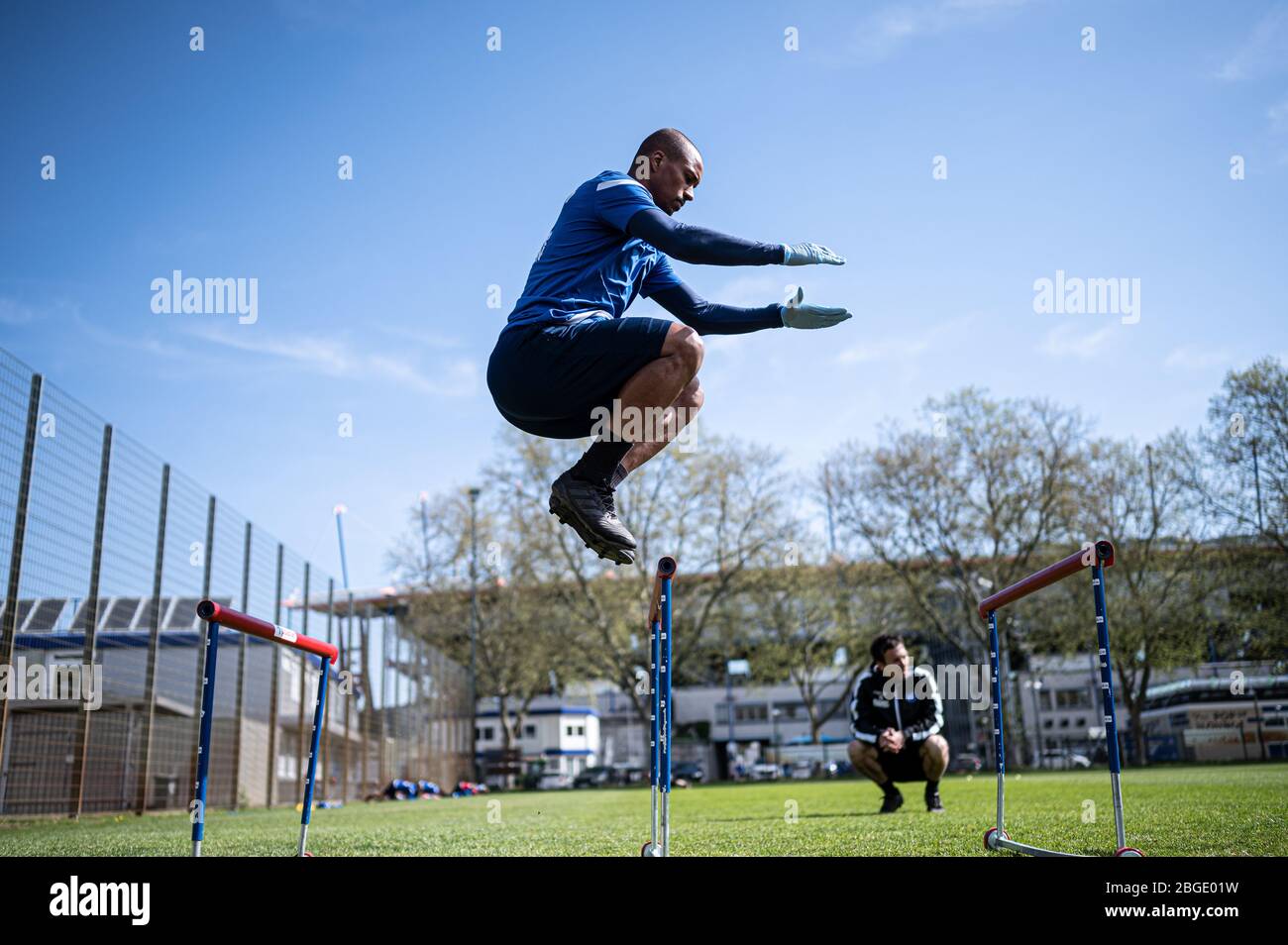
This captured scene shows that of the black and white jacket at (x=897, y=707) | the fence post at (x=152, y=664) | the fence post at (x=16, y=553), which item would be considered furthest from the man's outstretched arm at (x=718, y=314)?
the fence post at (x=152, y=664)

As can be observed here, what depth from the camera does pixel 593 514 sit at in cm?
400

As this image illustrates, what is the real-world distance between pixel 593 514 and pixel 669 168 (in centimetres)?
155

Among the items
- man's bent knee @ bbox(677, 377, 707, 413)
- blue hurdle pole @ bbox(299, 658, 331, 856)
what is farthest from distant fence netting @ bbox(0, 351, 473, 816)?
man's bent knee @ bbox(677, 377, 707, 413)

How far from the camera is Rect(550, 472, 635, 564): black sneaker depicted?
3.99 metres

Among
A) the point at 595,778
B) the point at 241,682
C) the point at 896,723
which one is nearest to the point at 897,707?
the point at 896,723

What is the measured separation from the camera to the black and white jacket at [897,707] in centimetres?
996

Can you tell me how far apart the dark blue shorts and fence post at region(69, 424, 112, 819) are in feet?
32.7

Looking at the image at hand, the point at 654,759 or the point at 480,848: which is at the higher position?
the point at 654,759
